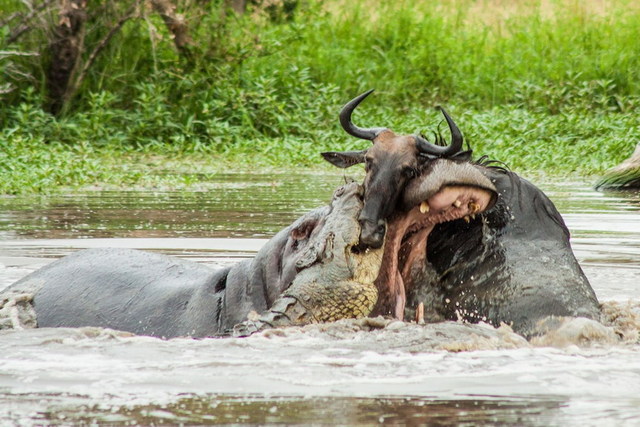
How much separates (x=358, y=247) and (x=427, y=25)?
41.9 feet

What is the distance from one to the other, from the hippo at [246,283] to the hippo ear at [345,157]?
0.21 m

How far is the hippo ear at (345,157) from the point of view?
4.00 meters

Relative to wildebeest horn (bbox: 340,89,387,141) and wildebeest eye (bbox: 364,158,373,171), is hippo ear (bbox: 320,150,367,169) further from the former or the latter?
wildebeest eye (bbox: 364,158,373,171)

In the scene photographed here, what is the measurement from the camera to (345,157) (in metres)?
4.05

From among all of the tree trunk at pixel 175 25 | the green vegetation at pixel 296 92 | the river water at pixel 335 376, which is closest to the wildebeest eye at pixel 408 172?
the river water at pixel 335 376

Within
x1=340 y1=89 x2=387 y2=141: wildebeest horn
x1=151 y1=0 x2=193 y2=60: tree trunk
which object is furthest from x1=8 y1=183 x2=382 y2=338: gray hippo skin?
x1=151 y1=0 x2=193 y2=60: tree trunk

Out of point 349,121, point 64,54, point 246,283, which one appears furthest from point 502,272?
point 64,54

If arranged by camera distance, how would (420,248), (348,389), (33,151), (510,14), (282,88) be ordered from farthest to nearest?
(510,14) < (282,88) < (33,151) < (420,248) < (348,389)

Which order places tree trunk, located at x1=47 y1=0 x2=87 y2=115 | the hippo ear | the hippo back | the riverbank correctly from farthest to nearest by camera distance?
tree trunk, located at x1=47 y1=0 x2=87 y2=115 → the riverbank → the hippo back → the hippo ear

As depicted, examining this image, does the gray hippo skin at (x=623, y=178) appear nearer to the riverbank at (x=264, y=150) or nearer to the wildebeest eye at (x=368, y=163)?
the riverbank at (x=264, y=150)

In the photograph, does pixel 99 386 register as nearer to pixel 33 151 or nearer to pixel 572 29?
pixel 33 151

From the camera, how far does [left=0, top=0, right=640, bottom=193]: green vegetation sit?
11820 millimetres

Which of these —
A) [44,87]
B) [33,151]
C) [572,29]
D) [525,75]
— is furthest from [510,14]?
[33,151]

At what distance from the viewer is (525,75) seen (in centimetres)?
1476
